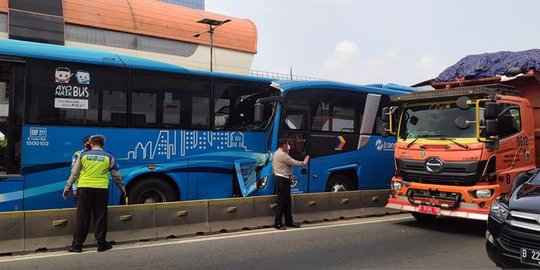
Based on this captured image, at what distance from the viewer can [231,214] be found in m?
9.18

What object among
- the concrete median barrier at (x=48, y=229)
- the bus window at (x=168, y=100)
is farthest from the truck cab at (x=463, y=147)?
the concrete median barrier at (x=48, y=229)

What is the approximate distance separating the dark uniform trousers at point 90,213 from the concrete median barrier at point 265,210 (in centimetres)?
316

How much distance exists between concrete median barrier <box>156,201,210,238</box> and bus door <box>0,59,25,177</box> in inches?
98.2

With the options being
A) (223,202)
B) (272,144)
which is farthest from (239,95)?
(223,202)

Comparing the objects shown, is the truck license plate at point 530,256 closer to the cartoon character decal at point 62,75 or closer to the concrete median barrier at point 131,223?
the concrete median barrier at point 131,223

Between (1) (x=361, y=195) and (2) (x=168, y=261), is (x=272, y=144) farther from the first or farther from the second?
(2) (x=168, y=261)

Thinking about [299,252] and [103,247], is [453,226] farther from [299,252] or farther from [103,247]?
[103,247]

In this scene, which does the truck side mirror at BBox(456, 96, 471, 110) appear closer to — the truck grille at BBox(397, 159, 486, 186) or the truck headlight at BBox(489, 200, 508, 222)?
the truck grille at BBox(397, 159, 486, 186)

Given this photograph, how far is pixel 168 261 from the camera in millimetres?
6520

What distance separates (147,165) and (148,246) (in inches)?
77.9

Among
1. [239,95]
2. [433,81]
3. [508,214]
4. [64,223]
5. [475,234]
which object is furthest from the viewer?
[433,81]

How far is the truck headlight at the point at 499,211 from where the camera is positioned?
5637 mm

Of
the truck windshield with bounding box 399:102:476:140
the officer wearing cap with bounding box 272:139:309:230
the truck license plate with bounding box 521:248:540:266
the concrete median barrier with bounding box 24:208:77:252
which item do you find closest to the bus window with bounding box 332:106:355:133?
the truck windshield with bounding box 399:102:476:140

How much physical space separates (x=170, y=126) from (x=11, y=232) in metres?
3.39
